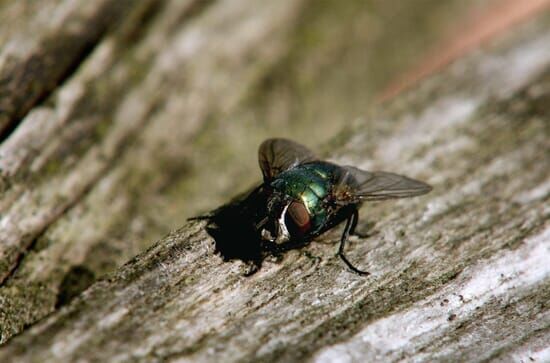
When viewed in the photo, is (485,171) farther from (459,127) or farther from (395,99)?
(395,99)

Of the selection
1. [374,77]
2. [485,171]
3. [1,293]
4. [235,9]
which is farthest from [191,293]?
[374,77]

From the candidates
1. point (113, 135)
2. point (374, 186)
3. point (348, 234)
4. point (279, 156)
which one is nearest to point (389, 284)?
point (348, 234)

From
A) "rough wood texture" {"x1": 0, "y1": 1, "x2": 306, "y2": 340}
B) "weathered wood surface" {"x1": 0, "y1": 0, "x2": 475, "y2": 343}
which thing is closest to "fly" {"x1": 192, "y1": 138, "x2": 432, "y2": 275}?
"weathered wood surface" {"x1": 0, "y1": 0, "x2": 475, "y2": 343}

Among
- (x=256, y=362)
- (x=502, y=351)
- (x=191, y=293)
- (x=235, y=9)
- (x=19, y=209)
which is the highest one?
(x=235, y=9)

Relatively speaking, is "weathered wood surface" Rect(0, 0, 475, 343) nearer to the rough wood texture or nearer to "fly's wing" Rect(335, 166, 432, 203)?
the rough wood texture

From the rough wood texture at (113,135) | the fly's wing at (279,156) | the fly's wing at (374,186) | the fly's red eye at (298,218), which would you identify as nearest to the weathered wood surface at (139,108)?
the rough wood texture at (113,135)
